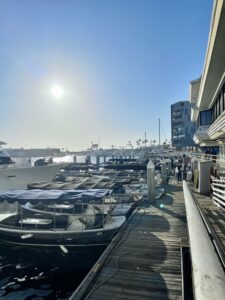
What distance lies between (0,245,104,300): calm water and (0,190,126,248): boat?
0.54 metres

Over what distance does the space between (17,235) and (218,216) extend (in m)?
10.7

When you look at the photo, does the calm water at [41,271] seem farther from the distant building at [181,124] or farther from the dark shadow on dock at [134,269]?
the distant building at [181,124]

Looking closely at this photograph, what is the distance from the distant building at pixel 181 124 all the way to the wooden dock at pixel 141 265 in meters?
76.6

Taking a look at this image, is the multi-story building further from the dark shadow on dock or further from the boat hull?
the boat hull

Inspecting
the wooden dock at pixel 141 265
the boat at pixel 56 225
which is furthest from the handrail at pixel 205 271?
the boat at pixel 56 225

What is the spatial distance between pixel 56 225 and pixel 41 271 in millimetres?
Answer: 3198

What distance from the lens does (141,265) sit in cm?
817

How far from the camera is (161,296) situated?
6477 mm

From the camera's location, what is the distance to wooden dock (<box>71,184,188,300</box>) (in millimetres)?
6699

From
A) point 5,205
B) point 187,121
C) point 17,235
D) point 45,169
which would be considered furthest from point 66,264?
point 187,121

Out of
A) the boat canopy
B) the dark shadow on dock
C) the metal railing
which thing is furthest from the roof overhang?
the boat canopy

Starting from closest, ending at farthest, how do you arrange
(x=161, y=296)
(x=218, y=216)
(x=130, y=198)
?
(x=161, y=296)
(x=218, y=216)
(x=130, y=198)

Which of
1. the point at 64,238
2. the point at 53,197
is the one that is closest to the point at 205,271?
the point at 64,238

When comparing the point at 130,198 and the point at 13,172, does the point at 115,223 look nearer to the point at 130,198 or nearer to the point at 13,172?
the point at 130,198
